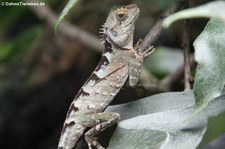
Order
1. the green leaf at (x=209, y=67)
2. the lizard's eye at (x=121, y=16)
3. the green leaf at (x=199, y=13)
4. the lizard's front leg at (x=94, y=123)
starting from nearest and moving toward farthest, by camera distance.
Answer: the green leaf at (x=199, y=13) < the green leaf at (x=209, y=67) < the lizard's front leg at (x=94, y=123) < the lizard's eye at (x=121, y=16)

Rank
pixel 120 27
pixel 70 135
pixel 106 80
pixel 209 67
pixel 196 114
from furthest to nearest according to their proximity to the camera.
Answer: pixel 120 27, pixel 106 80, pixel 70 135, pixel 196 114, pixel 209 67

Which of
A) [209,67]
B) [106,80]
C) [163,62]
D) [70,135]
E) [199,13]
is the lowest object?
[163,62]

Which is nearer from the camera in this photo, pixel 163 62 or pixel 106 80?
pixel 106 80

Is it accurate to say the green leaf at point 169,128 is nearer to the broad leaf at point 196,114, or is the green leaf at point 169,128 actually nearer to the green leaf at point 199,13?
the broad leaf at point 196,114

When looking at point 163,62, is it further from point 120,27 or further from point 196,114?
point 196,114

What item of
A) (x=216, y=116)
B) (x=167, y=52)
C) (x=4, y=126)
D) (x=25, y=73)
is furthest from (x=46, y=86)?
(x=216, y=116)

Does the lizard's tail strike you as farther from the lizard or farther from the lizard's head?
the lizard's head

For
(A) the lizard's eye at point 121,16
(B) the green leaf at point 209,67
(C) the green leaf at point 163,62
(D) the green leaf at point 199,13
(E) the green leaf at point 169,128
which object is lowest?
(C) the green leaf at point 163,62

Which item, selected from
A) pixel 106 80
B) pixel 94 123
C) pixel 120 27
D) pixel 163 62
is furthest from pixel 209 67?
pixel 163 62

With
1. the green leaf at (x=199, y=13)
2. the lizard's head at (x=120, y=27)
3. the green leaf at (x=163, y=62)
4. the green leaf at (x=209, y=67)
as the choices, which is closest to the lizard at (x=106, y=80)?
the lizard's head at (x=120, y=27)
